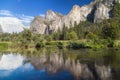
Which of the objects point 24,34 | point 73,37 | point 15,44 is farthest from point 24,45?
point 73,37

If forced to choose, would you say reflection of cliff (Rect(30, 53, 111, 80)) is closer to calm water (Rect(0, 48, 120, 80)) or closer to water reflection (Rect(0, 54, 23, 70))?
calm water (Rect(0, 48, 120, 80))

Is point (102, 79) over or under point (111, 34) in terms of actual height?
under

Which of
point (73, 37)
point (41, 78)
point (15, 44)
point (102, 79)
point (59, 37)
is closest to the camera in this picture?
point (102, 79)

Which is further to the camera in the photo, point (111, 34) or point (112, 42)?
point (111, 34)

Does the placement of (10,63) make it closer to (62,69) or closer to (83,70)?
(62,69)

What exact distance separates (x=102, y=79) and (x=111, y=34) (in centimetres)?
7582

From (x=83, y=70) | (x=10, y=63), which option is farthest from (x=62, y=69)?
(x=10, y=63)

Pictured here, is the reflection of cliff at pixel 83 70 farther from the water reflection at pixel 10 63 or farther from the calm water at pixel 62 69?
the water reflection at pixel 10 63

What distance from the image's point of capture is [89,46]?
88.2 meters

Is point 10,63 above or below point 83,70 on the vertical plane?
above

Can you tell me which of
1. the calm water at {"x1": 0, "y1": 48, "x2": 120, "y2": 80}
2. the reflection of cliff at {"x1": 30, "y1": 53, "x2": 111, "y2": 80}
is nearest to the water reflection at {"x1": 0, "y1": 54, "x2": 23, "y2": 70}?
the calm water at {"x1": 0, "y1": 48, "x2": 120, "y2": 80}

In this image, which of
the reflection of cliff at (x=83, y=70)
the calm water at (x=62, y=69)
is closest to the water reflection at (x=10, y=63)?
the calm water at (x=62, y=69)

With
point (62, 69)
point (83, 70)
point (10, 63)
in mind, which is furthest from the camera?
point (10, 63)

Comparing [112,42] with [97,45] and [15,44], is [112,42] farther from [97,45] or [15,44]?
[15,44]
